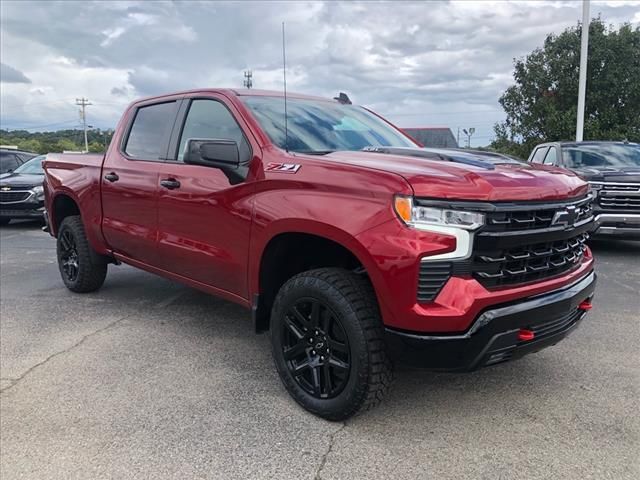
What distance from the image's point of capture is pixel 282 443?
2.90 m

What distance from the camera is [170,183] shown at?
411cm

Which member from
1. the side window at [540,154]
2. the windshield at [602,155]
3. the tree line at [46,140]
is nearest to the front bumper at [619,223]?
the windshield at [602,155]

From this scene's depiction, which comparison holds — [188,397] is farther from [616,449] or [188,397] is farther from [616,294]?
[616,294]

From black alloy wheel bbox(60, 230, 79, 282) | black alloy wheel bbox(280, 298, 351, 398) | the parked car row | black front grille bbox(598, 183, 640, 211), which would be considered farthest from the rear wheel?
black front grille bbox(598, 183, 640, 211)

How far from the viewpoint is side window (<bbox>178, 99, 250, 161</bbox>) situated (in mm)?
3717

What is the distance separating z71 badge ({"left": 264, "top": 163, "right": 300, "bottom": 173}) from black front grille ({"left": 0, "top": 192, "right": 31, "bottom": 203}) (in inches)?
388

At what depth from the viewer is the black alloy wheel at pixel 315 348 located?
2.99m

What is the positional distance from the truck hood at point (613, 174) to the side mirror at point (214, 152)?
5.67m

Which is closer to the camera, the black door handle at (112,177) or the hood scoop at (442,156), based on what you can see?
the hood scoop at (442,156)

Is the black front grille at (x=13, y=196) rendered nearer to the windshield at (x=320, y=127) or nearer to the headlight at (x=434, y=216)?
the windshield at (x=320, y=127)

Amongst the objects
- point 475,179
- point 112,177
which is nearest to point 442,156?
point 475,179

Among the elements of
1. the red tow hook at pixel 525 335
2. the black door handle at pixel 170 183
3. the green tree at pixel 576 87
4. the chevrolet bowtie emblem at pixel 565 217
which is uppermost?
the green tree at pixel 576 87

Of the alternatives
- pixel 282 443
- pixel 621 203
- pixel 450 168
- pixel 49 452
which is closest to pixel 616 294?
pixel 621 203

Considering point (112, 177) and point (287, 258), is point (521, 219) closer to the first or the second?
point (287, 258)
